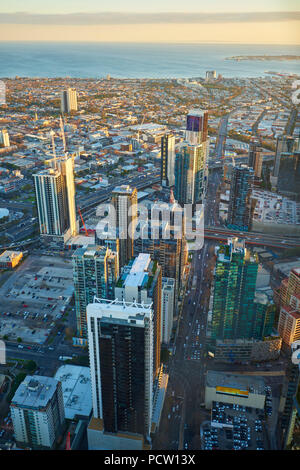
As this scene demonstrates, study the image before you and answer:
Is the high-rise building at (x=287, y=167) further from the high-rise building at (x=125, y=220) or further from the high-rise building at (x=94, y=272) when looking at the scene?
the high-rise building at (x=94, y=272)

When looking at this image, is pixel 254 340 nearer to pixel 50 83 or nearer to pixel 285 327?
pixel 285 327

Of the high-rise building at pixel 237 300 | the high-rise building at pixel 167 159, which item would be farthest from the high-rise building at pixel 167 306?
the high-rise building at pixel 167 159

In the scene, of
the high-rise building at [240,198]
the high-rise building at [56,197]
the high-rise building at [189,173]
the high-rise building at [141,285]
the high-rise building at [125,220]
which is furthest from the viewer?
the high-rise building at [189,173]

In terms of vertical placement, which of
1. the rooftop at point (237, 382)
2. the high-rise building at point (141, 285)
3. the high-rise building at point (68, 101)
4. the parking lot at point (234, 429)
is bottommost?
the parking lot at point (234, 429)

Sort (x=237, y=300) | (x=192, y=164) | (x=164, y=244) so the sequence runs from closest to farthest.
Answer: (x=237, y=300) → (x=164, y=244) → (x=192, y=164)

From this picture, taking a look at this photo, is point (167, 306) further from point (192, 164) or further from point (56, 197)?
point (192, 164)

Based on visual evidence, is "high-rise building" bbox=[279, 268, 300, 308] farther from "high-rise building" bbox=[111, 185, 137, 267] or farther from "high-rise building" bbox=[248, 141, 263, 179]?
"high-rise building" bbox=[248, 141, 263, 179]

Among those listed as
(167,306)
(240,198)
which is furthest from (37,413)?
(240,198)

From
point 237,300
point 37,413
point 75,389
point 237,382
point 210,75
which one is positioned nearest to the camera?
point 37,413
